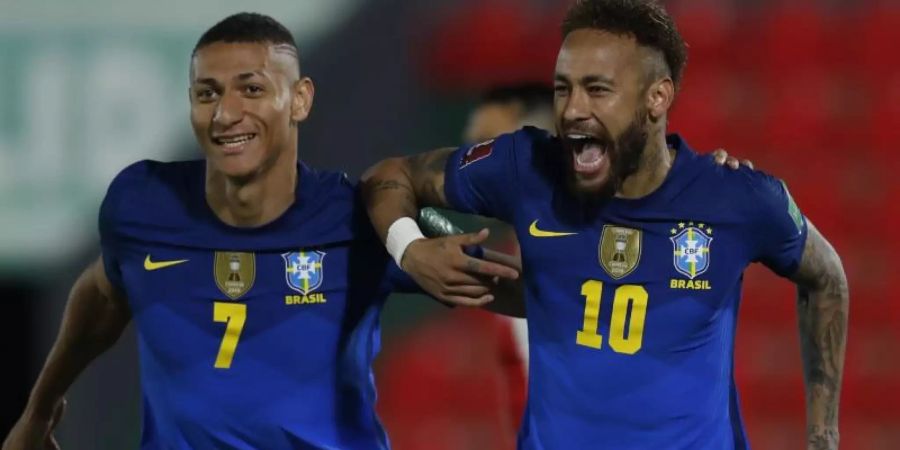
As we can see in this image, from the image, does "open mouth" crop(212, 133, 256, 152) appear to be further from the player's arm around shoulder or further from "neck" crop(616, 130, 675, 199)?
"neck" crop(616, 130, 675, 199)

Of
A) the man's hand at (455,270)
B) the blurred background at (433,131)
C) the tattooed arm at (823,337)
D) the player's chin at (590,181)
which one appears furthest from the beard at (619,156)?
the blurred background at (433,131)

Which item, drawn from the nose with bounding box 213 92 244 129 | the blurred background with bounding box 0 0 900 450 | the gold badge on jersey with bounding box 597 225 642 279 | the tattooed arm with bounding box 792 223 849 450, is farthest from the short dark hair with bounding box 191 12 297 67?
the blurred background with bounding box 0 0 900 450

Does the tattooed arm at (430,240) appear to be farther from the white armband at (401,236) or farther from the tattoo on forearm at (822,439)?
the tattoo on forearm at (822,439)

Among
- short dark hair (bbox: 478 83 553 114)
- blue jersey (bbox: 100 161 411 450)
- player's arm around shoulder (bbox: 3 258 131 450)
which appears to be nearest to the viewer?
blue jersey (bbox: 100 161 411 450)

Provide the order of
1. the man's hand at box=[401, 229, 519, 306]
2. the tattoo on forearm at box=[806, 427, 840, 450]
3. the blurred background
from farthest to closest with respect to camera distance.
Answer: the blurred background < the tattoo on forearm at box=[806, 427, 840, 450] < the man's hand at box=[401, 229, 519, 306]

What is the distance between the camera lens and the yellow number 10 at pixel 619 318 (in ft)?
9.16

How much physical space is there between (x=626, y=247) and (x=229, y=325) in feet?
2.42

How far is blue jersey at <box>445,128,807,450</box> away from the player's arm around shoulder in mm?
881

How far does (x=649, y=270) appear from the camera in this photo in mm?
2828

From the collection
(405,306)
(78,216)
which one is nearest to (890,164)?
(405,306)

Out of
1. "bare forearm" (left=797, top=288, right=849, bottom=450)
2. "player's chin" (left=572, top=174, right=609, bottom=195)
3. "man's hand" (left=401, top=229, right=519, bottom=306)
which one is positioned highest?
"player's chin" (left=572, top=174, right=609, bottom=195)

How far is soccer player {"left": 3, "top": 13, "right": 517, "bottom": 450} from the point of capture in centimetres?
293

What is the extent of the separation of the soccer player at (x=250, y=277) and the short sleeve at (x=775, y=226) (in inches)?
27.3

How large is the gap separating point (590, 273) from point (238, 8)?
8.39ft
